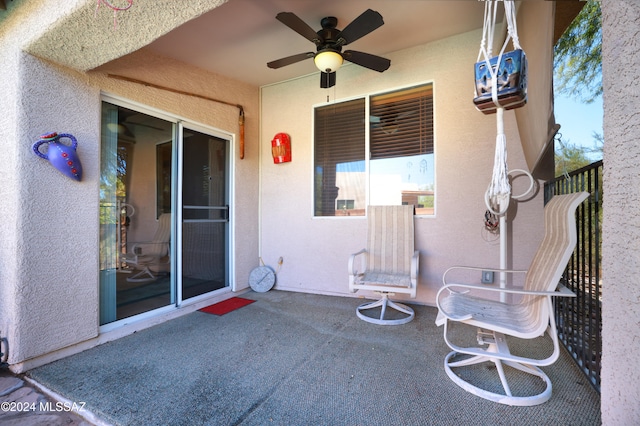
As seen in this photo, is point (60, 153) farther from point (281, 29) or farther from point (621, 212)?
point (621, 212)

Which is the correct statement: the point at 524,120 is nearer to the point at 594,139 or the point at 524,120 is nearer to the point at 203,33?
the point at 594,139

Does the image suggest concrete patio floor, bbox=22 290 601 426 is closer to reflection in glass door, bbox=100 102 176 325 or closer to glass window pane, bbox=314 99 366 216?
reflection in glass door, bbox=100 102 176 325

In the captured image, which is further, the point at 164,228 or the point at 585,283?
the point at 164,228

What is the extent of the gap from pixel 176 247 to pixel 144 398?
5.59 feet

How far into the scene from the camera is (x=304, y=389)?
67.1 inches

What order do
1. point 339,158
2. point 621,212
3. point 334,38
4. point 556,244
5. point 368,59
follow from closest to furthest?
point 621,212, point 556,244, point 334,38, point 368,59, point 339,158

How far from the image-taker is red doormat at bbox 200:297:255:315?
313cm

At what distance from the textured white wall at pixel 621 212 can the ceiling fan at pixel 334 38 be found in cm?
161

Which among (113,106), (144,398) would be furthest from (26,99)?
(144,398)

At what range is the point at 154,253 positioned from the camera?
307cm

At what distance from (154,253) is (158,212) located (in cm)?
46

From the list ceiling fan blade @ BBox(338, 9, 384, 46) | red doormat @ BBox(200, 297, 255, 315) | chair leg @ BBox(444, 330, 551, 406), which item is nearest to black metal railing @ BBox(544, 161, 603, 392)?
chair leg @ BBox(444, 330, 551, 406)

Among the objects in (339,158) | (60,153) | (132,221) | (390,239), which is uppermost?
(339,158)

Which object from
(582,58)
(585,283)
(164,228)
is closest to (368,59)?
(582,58)
